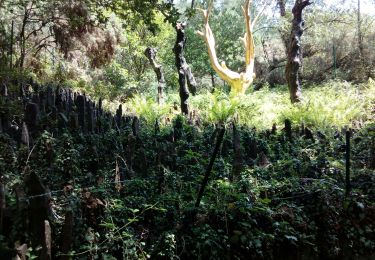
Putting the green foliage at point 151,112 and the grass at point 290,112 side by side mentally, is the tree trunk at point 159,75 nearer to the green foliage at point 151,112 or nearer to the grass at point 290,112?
the green foliage at point 151,112

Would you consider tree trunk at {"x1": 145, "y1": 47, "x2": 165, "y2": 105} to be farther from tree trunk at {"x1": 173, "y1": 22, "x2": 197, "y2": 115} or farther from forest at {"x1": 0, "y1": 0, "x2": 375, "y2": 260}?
forest at {"x1": 0, "y1": 0, "x2": 375, "y2": 260}

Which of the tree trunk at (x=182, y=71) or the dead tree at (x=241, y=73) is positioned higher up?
the dead tree at (x=241, y=73)

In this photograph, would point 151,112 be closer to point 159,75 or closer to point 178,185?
point 159,75

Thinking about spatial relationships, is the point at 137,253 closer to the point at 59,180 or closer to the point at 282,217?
the point at 59,180

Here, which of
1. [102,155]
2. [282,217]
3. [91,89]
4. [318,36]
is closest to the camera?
[282,217]

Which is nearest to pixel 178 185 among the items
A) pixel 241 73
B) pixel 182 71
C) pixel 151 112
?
pixel 182 71

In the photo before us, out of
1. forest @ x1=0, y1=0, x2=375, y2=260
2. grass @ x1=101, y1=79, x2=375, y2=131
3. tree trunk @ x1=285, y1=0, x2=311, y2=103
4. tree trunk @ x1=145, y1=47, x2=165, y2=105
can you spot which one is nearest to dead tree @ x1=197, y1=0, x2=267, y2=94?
tree trunk @ x1=145, y1=47, x2=165, y2=105

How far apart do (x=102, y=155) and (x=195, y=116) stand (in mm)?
4323

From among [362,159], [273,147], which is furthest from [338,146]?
[273,147]

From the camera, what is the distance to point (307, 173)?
440cm

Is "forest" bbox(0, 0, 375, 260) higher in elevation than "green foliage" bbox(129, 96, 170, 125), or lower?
lower

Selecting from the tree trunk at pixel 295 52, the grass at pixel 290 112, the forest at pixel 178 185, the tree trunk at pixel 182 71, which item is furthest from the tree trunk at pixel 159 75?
the tree trunk at pixel 295 52

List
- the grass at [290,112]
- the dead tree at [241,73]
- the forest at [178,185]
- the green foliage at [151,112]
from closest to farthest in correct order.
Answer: the forest at [178,185]
the grass at [290,112]
the green foliage at [151,112]
the dead tree at [241,73]

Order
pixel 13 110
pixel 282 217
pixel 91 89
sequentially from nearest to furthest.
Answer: pixel 282 217 → pixel 13 110 → pixel 91 89
